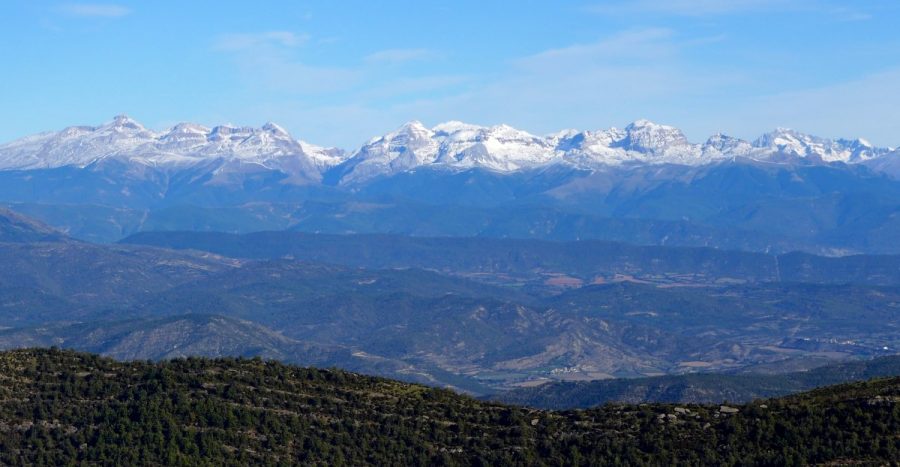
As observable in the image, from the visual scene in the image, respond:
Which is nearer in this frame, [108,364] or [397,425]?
[397,425]

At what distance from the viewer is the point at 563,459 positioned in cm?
8925

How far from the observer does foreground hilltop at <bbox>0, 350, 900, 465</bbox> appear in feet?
287

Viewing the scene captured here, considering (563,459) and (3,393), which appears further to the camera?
(3,393)

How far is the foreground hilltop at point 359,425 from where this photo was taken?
287ft

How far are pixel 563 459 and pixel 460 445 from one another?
7746 millimetres

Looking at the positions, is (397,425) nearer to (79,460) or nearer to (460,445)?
(460,445)

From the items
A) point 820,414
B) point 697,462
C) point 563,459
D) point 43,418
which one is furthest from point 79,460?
point 820,414

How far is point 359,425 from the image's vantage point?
316 ft

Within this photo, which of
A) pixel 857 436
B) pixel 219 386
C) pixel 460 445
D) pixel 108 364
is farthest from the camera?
pixel 108 364

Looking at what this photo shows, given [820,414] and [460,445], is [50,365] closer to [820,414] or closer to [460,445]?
[460,445]

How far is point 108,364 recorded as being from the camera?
10881cm

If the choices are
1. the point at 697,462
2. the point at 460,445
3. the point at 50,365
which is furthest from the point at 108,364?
the point at 697,462

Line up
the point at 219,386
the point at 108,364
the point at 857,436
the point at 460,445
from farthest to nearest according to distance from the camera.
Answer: the point at 108,364
the point at 219,386
the point at 460,445
the point at 857,436

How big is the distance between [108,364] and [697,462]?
149ft
